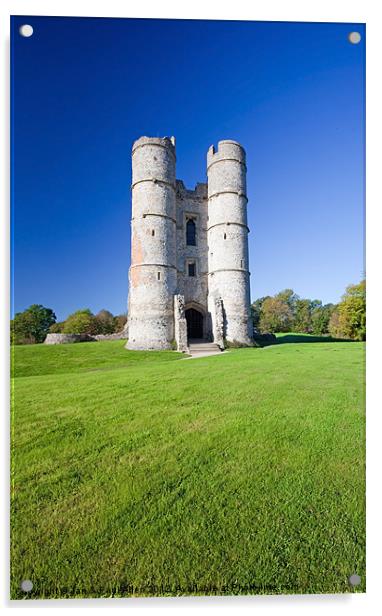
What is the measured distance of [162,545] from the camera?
1.61 meters

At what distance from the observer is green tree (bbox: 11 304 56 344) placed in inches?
94.9

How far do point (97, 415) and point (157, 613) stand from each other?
135 centimetres

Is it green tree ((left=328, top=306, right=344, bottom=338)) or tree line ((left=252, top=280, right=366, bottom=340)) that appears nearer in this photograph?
tree line ((left=252, top=280, right=366, bottom=340))

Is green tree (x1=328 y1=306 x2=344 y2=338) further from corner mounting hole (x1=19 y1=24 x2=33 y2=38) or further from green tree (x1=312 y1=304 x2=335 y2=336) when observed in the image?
corner mounting hole (x1=19 y1=24 x2=33 y2=38)

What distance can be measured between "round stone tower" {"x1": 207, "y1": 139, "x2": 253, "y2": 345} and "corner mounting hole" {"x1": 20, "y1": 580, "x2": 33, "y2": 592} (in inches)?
451

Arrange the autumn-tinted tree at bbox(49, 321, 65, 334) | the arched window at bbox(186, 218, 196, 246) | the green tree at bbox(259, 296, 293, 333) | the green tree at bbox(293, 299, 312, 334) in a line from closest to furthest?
the autumn-tinted tree at bbox(49, 321, 65, 334)
the green tree at bbox(293, 299, 312, 334)
the green tree at bbox(259, 296, 293, 333)
the arched window at bbox(186, 218, 196, 246)

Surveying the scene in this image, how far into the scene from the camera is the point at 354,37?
2486mm

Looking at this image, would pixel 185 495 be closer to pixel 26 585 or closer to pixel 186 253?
pixel 26 585

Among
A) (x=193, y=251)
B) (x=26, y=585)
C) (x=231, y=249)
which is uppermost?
(x=193, y=251)

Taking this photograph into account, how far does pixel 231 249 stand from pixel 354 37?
10.7 meters

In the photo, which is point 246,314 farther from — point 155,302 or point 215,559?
point 215,559

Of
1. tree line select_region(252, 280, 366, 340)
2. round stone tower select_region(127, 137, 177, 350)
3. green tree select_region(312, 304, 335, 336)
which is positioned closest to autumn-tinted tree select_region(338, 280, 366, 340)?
tree line select_region(252, 280, 366, 340)

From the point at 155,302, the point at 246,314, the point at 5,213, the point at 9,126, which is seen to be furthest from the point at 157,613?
the point at 246,314
